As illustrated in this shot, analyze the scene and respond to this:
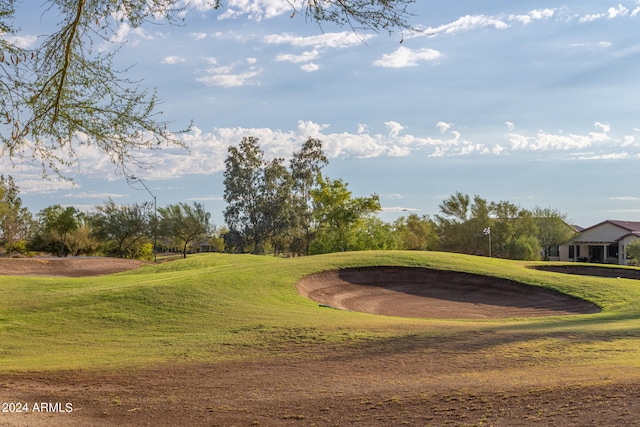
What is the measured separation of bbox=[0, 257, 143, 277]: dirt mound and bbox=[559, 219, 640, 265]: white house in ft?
177

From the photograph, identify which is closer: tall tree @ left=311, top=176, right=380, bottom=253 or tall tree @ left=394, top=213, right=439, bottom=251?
tall tree @ left=311, top=176, right=380, bottom=253

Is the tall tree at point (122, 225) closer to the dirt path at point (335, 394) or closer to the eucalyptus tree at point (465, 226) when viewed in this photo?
the eucalyptus tree at point (465, 226)

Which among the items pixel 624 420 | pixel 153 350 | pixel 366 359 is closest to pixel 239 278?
pixel 153 350

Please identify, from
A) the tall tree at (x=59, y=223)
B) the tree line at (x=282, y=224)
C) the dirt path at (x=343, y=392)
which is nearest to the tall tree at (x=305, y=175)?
the tree line at (x=282, y=224)

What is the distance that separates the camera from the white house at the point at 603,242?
6650cm

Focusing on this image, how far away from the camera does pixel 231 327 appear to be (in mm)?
14047

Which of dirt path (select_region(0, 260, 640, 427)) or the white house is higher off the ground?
the white house

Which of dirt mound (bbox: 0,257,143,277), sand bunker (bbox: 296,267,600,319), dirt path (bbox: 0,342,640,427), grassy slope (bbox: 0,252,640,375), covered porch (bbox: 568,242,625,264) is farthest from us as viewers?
covered porch (bbox: 568,242,625,264)

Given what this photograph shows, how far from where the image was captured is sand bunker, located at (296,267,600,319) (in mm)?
20844

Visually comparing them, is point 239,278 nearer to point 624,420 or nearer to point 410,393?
point 410,393

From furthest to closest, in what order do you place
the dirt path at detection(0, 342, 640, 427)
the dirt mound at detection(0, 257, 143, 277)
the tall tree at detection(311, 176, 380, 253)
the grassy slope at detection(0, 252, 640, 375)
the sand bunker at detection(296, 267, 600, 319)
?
the tall tree at detection(311, 176, 380, 253) < the dirt mound at detection(0, 257, 143, 277) < the sand bunker at detection(296, 267, 600, 319) < the grassy slope at detection(0, 252, 640, 375) < the dirt path at detection(0, 342, 640, 427)

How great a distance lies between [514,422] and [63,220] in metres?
61.9

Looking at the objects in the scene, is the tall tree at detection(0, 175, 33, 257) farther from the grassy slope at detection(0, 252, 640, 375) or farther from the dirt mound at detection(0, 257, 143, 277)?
the grassy slope at detection(0, 252, 640, 375)

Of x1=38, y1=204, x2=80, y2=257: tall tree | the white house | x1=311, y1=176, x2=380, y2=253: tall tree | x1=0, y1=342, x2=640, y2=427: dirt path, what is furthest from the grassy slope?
the white house
